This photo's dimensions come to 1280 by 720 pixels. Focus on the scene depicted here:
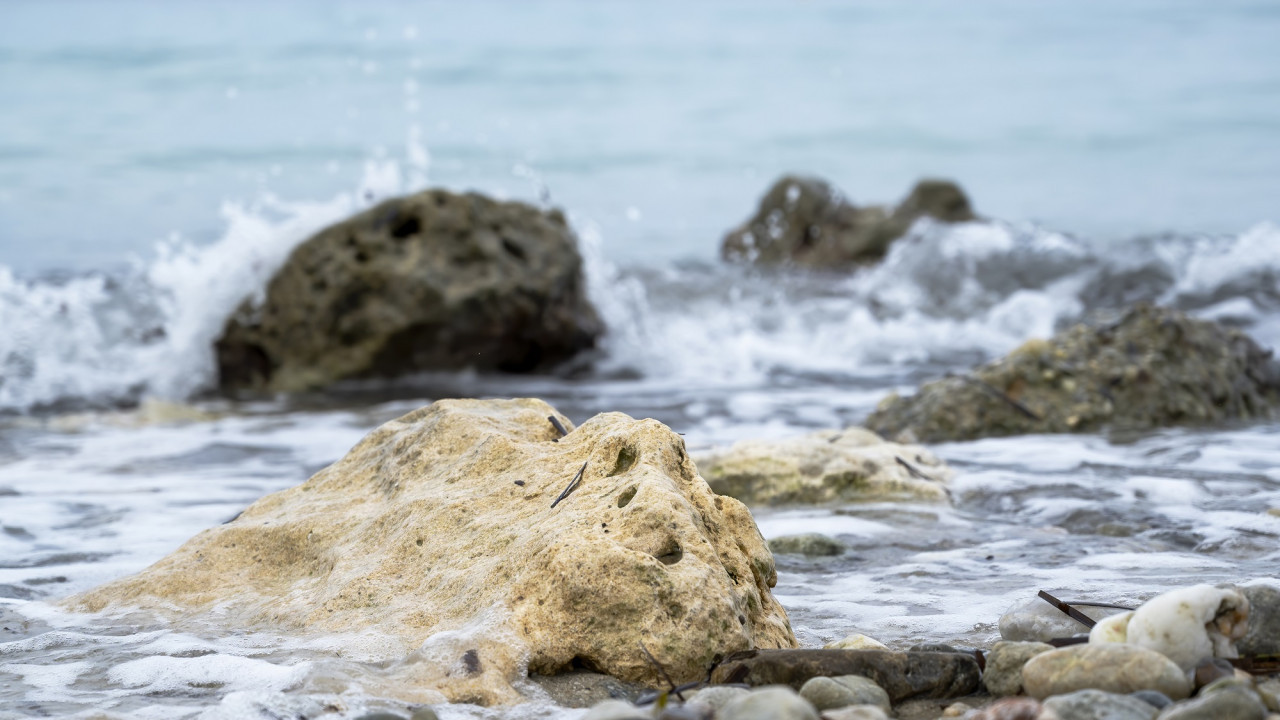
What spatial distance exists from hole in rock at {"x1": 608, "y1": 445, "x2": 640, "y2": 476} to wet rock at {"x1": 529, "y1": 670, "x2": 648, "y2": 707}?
18.6 inches

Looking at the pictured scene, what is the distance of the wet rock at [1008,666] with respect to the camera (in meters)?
1.98

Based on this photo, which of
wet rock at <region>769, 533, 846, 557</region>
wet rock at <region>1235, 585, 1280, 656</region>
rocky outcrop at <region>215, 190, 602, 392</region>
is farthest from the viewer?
rocky outcrop at <region>215, 190, 602, 392</region>

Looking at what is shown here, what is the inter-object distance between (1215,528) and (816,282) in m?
11.2

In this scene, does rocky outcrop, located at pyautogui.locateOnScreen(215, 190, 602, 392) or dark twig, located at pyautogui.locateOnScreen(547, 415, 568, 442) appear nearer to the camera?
dark twig, located at pyautogui.locateOnScreen(547, 415, 568, 442)

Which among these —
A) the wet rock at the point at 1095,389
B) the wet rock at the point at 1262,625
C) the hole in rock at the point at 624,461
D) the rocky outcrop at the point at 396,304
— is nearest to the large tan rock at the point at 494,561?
the hole in rock at the point at 624,461

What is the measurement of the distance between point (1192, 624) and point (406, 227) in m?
6.92

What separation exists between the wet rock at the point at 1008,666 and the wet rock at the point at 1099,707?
26cm

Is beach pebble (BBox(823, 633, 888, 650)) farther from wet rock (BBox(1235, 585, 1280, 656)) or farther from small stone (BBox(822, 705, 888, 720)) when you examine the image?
wet rock (BBox(1235, 585, 1280, 656))

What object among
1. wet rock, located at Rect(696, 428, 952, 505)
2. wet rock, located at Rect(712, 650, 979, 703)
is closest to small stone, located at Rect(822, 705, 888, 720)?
wet rock, located at Rect(712, 650, 979, 703)

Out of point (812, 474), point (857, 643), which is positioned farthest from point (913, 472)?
point (857, 643)

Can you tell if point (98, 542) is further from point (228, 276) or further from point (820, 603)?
point (228, 276)

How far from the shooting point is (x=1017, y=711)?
1.67 metres

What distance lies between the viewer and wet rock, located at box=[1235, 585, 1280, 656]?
79.3 inches

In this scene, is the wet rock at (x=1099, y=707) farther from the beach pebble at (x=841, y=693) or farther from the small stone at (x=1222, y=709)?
the beach pebble at (x=841, y=693)
